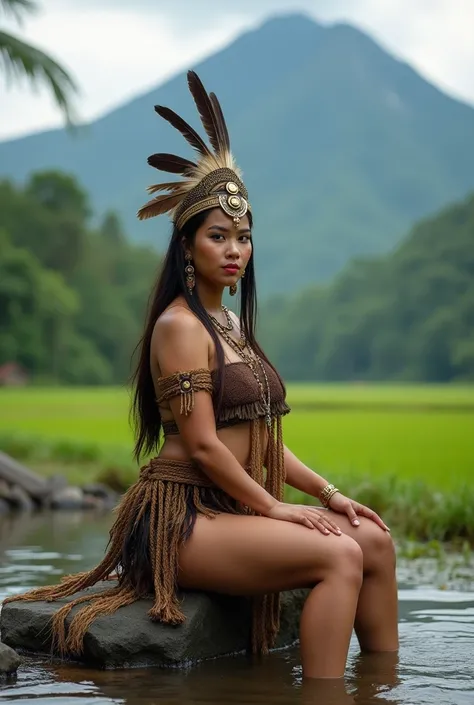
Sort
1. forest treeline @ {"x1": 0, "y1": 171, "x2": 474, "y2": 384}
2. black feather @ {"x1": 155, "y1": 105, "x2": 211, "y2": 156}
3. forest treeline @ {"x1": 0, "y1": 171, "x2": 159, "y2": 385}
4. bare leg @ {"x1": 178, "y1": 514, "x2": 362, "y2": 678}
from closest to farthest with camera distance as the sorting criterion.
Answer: bare leg @ {"x1": 178, "y1": 514, "x2": 362, "y2": 678}, black feather @ {"x1": 155, "y1": 105, "x2": 211, "y2": 156}, forest treeline @ {"x1": 0, "y1": 171, "x2": 474, "y2": 384}, forest treeline @ {"x1": 0, "y1": 171, "x2": 159, "y2": 385}

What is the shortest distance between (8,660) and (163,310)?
4.02 feet

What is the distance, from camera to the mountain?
64.8m

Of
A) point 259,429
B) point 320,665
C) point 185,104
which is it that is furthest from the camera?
point 185,104

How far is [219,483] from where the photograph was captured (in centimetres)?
370

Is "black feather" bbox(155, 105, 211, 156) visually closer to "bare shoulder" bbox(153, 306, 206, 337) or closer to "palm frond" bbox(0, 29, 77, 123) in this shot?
"bare shoulder" bbox(153, 306, 206, 337)

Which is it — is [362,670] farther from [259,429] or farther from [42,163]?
[42,163]

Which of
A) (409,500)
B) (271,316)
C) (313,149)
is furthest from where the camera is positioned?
(313,149)

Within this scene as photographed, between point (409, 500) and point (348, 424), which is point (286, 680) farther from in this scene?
point (348, 424)

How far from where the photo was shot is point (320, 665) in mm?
3545

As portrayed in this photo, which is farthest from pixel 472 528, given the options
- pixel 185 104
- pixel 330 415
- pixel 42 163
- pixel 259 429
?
pixel 42 163

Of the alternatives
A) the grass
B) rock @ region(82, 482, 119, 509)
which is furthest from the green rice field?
rock @ region(82, 482, 119, 509)

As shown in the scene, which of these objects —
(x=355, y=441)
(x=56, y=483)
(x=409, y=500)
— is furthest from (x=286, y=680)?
(x=355, y=441)

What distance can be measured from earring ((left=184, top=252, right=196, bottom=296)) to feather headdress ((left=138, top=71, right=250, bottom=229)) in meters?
0.12

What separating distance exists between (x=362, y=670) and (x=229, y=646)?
485mm
